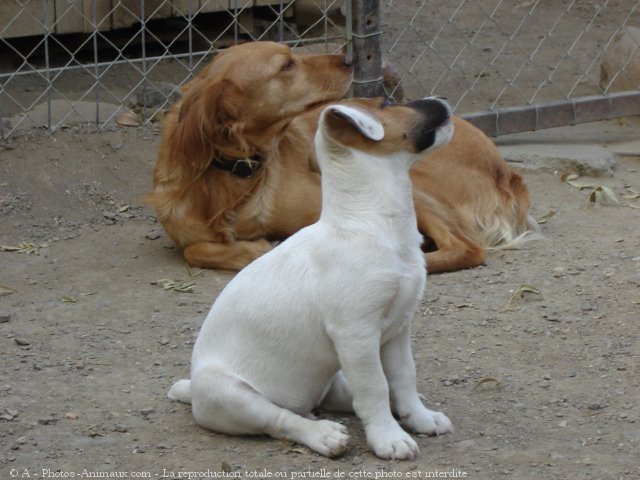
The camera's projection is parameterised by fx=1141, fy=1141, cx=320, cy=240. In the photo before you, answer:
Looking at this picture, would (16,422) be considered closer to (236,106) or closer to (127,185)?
(236,106)

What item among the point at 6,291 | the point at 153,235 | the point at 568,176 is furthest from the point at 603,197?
the point at 6,291

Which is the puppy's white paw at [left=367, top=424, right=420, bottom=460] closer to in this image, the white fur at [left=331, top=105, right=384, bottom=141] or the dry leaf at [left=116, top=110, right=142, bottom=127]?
the white fur at [left=331, top=105, right=384, bottom=141]

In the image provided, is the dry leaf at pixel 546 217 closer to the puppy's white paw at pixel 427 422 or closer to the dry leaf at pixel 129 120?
the dry leaf at pixel 129 120

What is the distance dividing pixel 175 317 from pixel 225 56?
1297mm

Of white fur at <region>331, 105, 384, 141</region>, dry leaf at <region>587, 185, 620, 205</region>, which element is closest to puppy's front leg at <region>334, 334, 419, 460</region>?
white fur at <region>331, 105, 384, 141</region>

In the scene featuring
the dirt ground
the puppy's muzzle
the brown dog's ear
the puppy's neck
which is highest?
the puppy's muzzle

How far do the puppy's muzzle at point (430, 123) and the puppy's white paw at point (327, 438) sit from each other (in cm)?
81

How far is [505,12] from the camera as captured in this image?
9.17m

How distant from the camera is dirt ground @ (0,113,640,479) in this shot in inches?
127

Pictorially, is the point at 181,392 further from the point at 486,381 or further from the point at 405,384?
the point at 486,381

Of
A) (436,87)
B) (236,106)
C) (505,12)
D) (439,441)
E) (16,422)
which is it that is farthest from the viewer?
(505,12)

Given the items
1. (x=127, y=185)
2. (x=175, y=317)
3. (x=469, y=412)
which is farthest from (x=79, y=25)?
(x=469, y=412)

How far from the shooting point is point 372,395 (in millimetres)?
3096

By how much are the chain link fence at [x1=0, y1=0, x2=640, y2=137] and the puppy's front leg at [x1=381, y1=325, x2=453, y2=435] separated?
297cm
